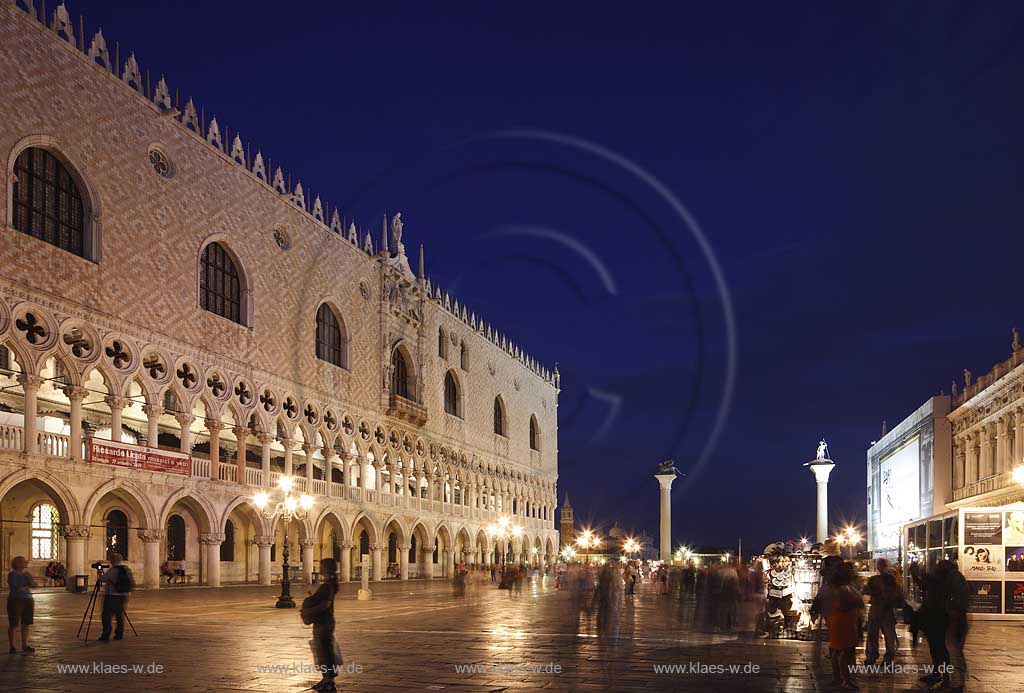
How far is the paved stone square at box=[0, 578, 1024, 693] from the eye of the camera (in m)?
9.73

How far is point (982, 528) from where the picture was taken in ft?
63.9

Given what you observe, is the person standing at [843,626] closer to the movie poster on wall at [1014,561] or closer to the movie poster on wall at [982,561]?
the movie poster on wall at [982,561]

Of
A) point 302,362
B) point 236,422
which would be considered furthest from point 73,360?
point 302,362

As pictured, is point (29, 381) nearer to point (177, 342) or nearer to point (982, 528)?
point (177, 342)

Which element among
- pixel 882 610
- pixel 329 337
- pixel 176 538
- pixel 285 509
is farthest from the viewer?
pixel 329 337

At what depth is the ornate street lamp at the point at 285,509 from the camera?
20812 mm

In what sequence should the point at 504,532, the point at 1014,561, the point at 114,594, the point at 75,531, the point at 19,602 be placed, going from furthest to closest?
1. the point at 504,532
2. the point at 75,531
3. the point at 1014,561
4. the point at 114,594
5. the point at 19,602

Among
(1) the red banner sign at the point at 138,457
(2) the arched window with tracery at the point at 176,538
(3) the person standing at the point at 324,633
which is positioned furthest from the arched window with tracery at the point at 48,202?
(3) the person standing at the point at 324,633

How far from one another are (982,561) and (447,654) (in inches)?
482

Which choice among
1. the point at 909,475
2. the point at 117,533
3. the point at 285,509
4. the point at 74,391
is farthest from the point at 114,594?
the point at 909,475

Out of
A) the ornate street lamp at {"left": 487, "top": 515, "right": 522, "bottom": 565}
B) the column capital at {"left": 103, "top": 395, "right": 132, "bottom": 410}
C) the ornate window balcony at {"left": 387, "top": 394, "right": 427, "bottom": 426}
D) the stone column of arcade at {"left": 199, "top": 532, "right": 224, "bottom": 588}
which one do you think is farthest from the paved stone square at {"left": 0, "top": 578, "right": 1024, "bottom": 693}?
the ornate street lamp at {"left": 487, "top": 515, "right": 522, "bottom": 565}

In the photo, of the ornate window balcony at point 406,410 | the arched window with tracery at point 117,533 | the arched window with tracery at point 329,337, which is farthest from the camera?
the ornate window balcony at point 406,410

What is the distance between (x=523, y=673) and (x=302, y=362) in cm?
2906

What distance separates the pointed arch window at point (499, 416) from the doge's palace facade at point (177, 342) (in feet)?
36.4
